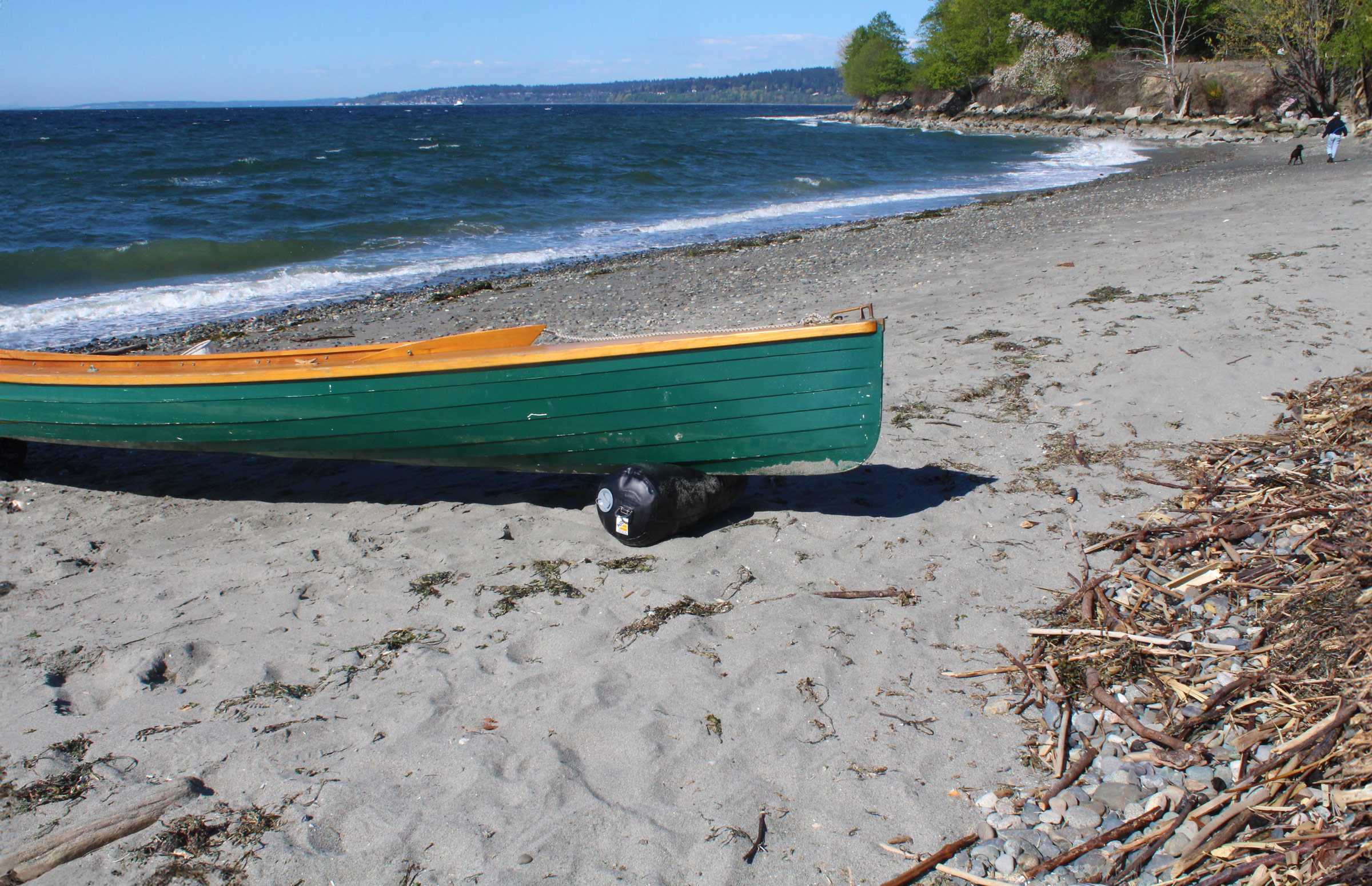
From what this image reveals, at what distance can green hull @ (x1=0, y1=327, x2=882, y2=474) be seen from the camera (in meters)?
4.19

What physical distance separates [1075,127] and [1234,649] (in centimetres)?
5798

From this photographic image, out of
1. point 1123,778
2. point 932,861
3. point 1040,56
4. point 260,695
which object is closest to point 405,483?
point 260,695

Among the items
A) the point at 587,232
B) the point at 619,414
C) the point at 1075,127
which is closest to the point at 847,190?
the point at 587,232

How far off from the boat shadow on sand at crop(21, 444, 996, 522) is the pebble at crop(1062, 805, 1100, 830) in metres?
2.11

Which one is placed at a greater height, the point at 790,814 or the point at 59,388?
the point at 59,388

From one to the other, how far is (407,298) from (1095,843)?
11046 millimetres

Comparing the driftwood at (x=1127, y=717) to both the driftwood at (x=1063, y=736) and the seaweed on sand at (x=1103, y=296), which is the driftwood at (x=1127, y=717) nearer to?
the driftwood at (x=1063, y=736)

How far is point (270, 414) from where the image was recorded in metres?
4.67

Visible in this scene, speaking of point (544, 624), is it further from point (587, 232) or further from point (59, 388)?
point (587, 232)

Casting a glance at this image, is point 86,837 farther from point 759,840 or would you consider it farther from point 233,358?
point 233,358

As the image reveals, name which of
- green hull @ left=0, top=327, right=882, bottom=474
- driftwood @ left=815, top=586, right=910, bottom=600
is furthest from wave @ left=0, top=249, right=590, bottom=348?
driftwood @ left=815, top=586, right=910, bottom=600

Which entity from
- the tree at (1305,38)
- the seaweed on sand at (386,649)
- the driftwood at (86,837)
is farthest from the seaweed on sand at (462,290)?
the tree at (1305,38)

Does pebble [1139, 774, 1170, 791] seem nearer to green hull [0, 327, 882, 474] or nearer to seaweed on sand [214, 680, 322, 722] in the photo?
green hull [0, 327, 882, 474]

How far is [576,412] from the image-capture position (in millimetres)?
4367
